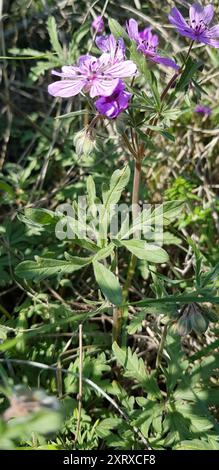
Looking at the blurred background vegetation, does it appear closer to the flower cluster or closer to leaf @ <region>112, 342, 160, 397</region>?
leaf @ <region>112, 342, 160, 397</region>

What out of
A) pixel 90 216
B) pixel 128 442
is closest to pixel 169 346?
pixel 128 442

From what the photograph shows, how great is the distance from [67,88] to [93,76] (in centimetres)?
9

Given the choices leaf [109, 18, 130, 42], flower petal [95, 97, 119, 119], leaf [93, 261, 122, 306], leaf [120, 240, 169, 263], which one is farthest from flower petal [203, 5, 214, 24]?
leaf [93, 261, 122, 306]

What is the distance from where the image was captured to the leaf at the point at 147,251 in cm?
164

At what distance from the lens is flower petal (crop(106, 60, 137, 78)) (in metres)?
1.57

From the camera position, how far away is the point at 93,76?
1634mm

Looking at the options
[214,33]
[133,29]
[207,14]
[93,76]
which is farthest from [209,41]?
[93,76]

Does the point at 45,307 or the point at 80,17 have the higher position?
the point at 80,17

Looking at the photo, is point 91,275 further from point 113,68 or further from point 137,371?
point 113,68

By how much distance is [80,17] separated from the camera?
3.02 meters

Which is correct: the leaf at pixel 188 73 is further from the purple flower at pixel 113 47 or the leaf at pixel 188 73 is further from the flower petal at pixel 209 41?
the purple flower at pixel 113 47
